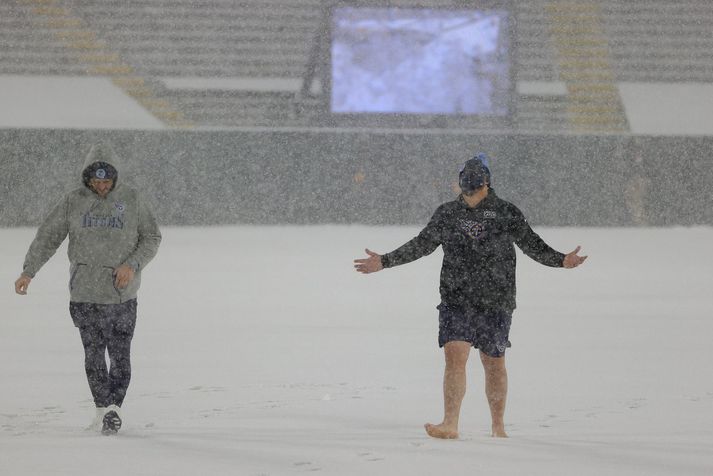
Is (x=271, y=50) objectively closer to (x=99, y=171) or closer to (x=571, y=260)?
(x=99, y=171)

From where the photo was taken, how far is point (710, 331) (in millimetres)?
8281

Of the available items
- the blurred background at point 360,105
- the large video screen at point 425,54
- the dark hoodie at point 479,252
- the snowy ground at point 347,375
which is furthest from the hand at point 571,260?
the large video screen at point 425,54

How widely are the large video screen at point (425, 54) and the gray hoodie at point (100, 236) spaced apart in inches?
521

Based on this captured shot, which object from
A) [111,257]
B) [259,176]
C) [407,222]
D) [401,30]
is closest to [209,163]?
[259,176]

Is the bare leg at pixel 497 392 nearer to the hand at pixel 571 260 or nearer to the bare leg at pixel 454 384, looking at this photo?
the bare leg at pixel 454 384

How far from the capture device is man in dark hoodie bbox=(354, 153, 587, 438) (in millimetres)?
4656

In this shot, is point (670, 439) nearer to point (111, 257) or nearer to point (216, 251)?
point (111, 257)

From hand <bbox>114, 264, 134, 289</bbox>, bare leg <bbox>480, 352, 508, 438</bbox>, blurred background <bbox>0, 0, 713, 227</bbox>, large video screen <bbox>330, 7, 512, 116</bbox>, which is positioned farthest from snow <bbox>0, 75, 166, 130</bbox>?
bare leg <bbox>480, 352, 508, 438</bbox>

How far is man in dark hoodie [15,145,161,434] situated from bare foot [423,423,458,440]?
46.7 inches

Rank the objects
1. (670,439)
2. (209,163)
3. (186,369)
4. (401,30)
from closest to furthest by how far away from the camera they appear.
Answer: (670,439)
(186,369)
(209,163)
(401,30)

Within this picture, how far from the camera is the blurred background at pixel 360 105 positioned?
52.6ft

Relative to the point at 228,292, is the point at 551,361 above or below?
below

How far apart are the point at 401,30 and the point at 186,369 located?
12000mm

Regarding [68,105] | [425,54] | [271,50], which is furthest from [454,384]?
[271,50]
